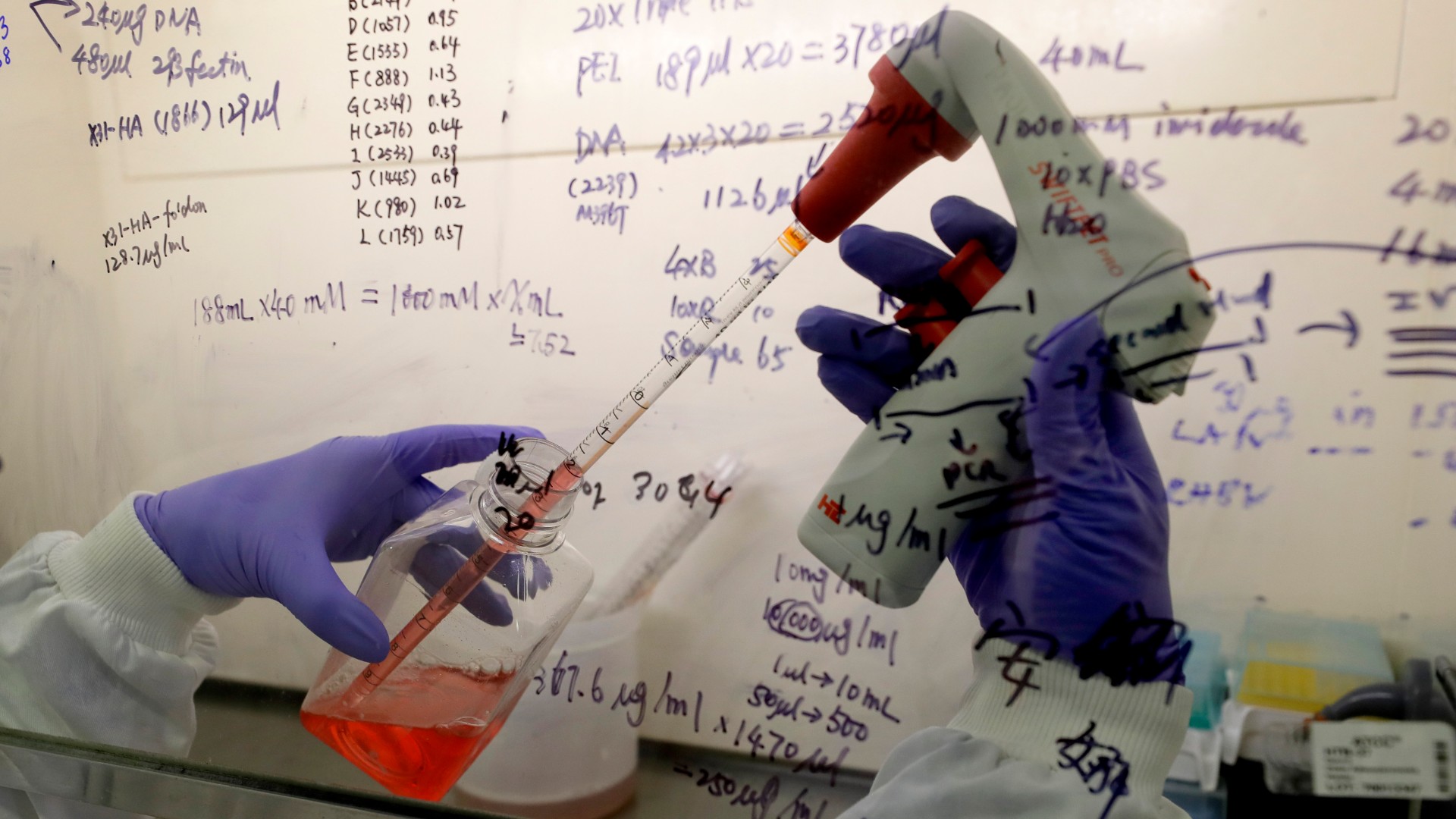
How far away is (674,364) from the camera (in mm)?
655

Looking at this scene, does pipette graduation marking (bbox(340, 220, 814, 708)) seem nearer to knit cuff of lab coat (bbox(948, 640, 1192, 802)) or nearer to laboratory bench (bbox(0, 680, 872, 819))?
laboratory bench (bbox(0, 680, 872, 819))

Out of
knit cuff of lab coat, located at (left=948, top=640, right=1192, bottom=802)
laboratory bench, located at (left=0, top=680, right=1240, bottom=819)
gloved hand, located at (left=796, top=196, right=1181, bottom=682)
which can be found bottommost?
laboratory bench, located at (left=0, top=680, right=1240, bottom=819)

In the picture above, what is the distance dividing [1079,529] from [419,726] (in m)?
0.47

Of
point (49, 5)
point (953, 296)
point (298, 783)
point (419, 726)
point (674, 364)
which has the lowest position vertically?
point (298, 783)

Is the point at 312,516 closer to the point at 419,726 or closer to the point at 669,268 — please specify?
the point at 419,726

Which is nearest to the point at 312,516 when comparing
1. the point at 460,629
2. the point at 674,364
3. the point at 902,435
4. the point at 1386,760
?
the point at 460,629

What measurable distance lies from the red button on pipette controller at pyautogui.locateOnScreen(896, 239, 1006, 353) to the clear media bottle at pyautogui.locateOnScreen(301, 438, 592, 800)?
0.93ft

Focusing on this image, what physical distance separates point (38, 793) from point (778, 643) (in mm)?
674

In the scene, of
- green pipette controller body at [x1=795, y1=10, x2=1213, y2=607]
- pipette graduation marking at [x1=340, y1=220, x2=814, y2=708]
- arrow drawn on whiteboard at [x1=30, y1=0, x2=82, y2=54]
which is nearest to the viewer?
green pipette controller body at [x1=795, y1=10, x2=1213, y2=607]

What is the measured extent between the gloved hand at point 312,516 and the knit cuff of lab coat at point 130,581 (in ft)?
0.03

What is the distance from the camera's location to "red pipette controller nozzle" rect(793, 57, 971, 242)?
488mm

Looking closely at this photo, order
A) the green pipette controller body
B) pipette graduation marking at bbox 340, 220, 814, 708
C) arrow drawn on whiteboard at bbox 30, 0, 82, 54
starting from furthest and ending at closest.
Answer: arrow drawn on whiteboard at bbox 30, 0, 82, 54, pipette graduation marking at bbox 340, 220, 814, 708, the green pipette controller body

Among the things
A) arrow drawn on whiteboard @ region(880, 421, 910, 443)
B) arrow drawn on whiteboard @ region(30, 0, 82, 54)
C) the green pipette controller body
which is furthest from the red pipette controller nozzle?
arrow drawn on whiteboard @ region(30, 0, 82, 54)

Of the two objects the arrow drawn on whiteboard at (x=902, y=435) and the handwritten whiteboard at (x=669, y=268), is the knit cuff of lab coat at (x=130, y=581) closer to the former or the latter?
the handwritten whiteboard at (x=669, y=268)
